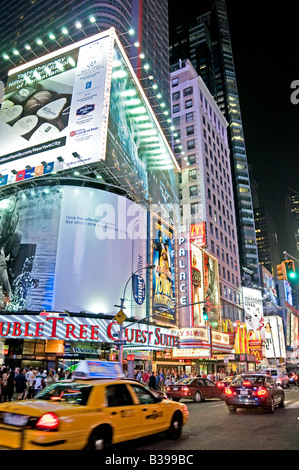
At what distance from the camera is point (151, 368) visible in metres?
38.7

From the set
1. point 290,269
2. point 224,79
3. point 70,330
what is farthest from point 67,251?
point 224,79

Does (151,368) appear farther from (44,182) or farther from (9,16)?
(9,16)

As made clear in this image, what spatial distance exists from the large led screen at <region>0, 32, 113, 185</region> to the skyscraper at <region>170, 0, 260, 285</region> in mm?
63686

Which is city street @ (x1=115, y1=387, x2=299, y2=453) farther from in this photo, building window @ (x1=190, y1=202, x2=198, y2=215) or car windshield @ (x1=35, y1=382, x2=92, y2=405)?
building window @ (x1=190, y1=202, x2=198, y2=215)

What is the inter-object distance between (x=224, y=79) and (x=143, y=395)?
148213 millimetres

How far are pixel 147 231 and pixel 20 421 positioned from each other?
109 feet

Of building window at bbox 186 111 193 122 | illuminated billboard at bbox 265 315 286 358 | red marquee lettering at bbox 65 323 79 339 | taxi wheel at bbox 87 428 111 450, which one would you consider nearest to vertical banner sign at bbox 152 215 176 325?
red marquee lettering at bbox 65 323 79 339

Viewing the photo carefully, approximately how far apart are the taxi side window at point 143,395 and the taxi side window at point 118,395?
39cm

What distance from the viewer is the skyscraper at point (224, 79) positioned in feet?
365

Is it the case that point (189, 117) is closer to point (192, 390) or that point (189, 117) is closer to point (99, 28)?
point (99, 28)

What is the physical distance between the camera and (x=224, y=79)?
139m

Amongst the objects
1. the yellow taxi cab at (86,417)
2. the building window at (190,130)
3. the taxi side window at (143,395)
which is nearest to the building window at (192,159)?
the building window at (190,130)

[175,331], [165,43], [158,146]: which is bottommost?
[175,331]

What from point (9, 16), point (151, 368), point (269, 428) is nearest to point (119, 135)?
point (151, 368)
